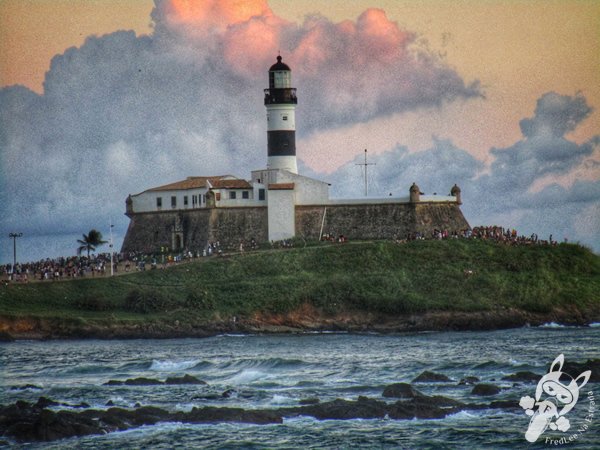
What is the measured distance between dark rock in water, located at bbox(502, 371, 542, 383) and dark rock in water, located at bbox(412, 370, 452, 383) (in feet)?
7.72

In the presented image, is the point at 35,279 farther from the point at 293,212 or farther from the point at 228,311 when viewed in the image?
Answer: the point at 293,212

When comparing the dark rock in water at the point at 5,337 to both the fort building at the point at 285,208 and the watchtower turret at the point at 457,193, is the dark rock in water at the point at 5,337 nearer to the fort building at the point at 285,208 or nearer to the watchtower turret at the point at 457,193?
the fort building at the point at 285,208

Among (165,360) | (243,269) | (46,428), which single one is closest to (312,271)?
(243,269)

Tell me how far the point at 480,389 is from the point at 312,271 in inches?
1349

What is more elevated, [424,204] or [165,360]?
[424,204]

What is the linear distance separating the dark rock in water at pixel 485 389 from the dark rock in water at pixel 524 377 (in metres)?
2.91

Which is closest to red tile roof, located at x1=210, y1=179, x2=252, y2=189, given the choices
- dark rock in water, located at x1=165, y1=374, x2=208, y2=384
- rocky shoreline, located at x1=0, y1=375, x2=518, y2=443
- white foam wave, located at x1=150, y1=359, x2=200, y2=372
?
white foam wave, located at x1=150, y1=359, x2=200, y2=372

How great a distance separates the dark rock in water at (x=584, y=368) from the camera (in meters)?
47.4

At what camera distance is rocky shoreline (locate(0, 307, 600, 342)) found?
68.6 metres

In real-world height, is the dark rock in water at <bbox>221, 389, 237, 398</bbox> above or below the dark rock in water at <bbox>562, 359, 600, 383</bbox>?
below

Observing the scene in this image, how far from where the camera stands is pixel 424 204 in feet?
289

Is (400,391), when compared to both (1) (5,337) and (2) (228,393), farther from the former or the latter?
(1) (5,337)

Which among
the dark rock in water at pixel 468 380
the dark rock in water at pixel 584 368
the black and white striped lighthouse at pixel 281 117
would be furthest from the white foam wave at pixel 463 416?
the black and white striped lighthouse at pixel 281 117

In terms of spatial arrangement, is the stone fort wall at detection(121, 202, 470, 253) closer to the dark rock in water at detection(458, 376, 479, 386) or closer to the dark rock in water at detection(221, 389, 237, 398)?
the dark rock in water at detection(458, 376, 479, 386)
